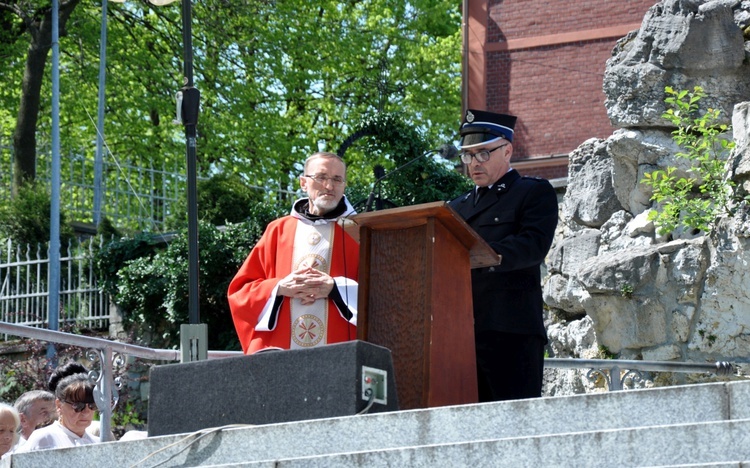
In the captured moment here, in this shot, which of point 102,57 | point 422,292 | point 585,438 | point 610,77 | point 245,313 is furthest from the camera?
point 102,57

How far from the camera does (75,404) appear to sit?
696cm

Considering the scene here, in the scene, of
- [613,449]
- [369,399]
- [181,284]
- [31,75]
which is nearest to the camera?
[613,449]

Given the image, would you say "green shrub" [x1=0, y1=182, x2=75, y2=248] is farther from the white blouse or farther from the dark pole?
the white blouse

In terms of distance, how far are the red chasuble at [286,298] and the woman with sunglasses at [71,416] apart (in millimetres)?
1246

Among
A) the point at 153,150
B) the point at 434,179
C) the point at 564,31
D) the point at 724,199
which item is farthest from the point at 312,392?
the point at 153,150

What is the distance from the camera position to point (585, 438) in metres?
4.12

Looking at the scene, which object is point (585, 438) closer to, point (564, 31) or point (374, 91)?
point (564, 31)

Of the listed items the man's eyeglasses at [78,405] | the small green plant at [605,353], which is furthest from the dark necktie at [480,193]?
the small green plant at [605,353]

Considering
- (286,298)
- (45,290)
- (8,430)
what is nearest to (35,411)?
(8,430)

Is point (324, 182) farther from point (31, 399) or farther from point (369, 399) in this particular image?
point (31, 399)

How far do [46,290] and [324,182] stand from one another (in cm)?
1061

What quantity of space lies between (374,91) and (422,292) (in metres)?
20.0

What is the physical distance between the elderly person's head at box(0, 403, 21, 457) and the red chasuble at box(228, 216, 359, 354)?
1.25 metres

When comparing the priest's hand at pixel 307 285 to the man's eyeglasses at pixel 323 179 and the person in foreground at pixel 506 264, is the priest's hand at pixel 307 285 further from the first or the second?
the person in foreground at pixel 506 264
